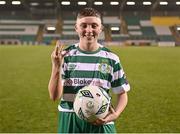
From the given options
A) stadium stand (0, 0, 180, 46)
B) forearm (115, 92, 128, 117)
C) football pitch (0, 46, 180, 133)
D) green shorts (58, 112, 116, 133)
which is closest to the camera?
green shorts (58, 112, 116, 133)

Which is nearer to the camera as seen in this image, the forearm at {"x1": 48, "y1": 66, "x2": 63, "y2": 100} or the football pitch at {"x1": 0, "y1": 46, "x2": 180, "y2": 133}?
the forearm at {"x1": 48, "y1": 66, "x2": 63, "y2": 100}

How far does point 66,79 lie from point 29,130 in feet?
9.22

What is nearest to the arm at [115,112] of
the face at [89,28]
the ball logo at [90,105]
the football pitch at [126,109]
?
the ball logo at [90,105]

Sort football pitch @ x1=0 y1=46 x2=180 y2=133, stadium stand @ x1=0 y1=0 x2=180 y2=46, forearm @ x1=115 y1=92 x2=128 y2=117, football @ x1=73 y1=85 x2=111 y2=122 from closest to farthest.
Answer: football @ x1=73 y1=85 x2=111 y2=122 < forearm @ x1=115 y1=92 x2=128 y2=117 < football pitch @ x1=0 y1=46 x2=180 y2=133 < stadium stand @ x1=0 y1=0 x2=180 y2=46

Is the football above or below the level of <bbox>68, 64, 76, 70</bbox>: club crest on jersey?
below

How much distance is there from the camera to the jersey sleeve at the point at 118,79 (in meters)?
2.77

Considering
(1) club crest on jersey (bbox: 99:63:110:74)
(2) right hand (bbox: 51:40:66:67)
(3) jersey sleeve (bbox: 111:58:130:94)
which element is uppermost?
(2) right hand (bbox: 51:40:66:67)

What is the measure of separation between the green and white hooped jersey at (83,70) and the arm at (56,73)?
52 millimetres

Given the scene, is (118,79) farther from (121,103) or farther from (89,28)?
(89,28)

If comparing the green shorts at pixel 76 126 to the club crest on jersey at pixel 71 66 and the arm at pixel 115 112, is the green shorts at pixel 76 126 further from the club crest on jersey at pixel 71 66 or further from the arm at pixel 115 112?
the club crest on jersey at pixel 71 66

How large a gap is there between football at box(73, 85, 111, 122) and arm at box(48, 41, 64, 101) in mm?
180

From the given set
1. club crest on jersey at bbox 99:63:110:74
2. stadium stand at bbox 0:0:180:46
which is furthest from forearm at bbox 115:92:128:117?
stadium stand at bbox 0:0:180:46

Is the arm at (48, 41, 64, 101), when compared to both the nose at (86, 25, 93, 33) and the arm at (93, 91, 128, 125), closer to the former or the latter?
the nose at (86, 25, 93, 33)

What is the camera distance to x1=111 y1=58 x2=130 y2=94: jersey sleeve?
9.09ft
